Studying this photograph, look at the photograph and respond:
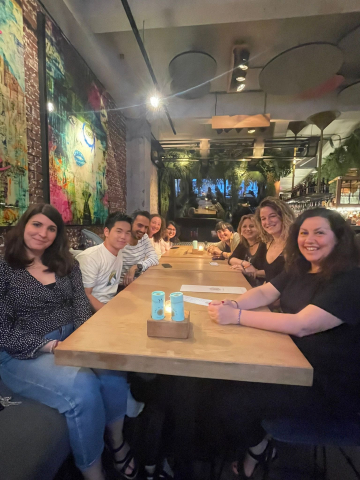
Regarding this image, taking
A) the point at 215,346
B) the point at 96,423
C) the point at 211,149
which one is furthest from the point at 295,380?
the point at 211,149

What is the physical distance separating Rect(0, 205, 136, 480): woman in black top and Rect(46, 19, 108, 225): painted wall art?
4.26 ft

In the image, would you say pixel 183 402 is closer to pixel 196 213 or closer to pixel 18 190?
pixel 18 190

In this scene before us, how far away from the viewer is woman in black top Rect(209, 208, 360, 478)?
1.10m

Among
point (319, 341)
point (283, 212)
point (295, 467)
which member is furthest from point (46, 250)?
point (283, 212)

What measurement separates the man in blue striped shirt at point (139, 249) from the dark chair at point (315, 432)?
211cm

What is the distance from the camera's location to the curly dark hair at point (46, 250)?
1.54 metres

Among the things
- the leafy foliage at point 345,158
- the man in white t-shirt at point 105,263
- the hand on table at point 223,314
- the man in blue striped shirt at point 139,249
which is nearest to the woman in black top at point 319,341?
the hand on table at point 223,314

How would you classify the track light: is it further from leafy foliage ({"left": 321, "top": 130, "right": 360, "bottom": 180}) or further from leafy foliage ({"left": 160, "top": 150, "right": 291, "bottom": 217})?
leafy foliage ({"left": 321, "top": 130, "right": 360, "bottom": 180})

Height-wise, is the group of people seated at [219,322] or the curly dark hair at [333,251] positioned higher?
the curly dark hair at [333,251]

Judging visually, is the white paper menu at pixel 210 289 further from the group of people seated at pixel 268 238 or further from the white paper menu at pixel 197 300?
the group of people seated at pixel 268 238

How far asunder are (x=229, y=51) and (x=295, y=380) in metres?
4.57

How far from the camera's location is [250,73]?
14.9 feet

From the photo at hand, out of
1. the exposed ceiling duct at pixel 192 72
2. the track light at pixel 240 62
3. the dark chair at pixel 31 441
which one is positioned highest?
the track light at pixel 240 62

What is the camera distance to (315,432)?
1.04m
